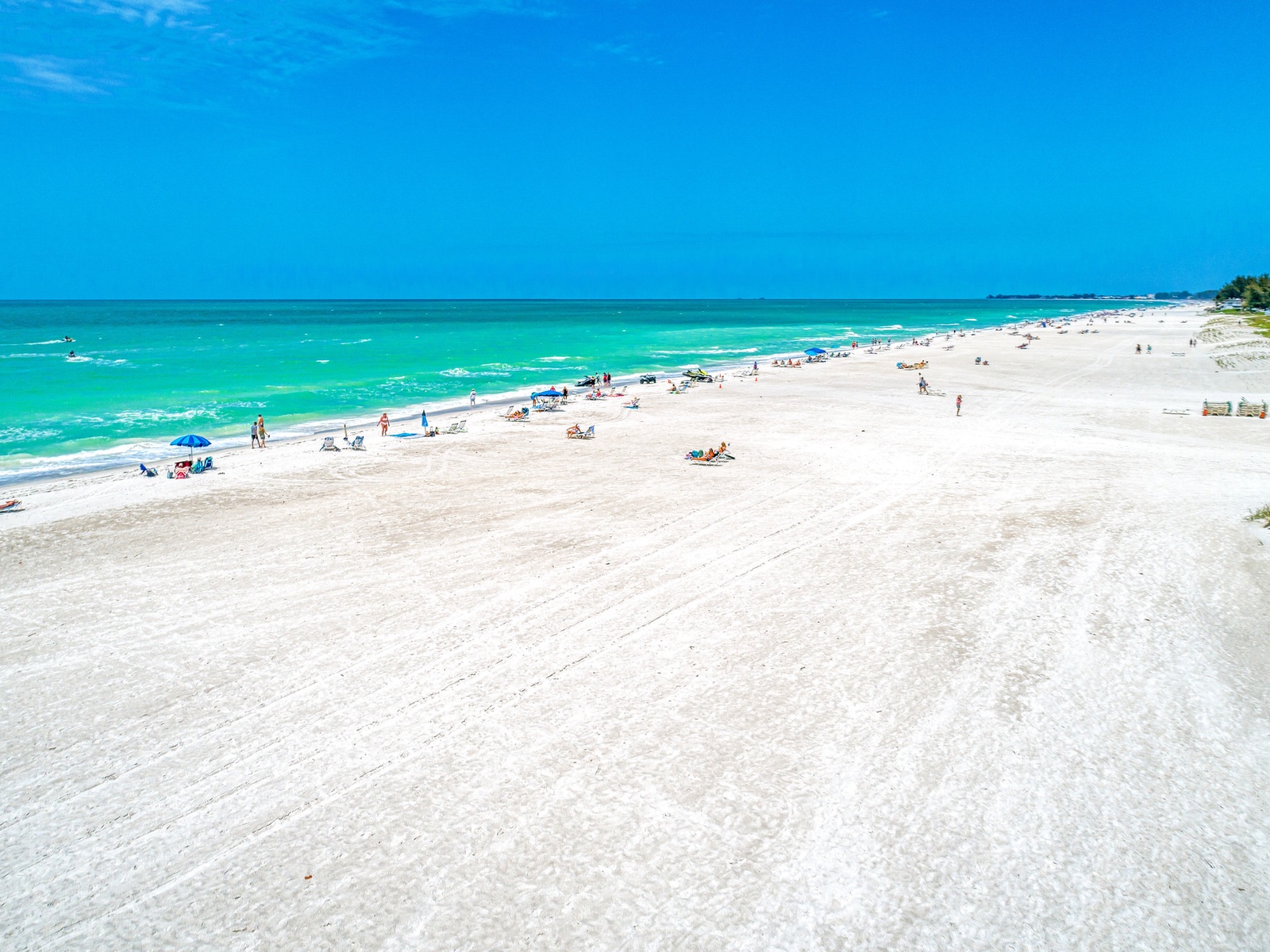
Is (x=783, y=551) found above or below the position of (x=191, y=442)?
below

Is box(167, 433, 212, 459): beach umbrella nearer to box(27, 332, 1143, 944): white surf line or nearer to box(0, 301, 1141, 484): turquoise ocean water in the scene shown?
box(0, 301, 1141, 484): turquoise ocean water

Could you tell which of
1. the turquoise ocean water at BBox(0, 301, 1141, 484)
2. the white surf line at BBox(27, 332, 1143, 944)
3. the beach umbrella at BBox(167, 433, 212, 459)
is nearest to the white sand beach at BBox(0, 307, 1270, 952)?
the white surf line at BBox(27, 332, 1143, 944)

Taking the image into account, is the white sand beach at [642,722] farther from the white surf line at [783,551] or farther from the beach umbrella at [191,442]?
the beach umbrella at [191,442]

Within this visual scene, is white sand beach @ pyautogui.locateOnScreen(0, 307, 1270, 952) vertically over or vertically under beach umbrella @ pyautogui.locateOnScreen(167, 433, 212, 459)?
under

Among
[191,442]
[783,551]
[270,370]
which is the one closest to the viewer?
[783,551]

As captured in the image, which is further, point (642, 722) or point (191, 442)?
point (191, 442)

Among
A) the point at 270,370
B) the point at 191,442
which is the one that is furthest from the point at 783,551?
the point at 270,370

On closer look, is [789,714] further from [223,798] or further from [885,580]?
[223,798]

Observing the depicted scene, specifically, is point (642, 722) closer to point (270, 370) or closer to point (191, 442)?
point (191, 442)
